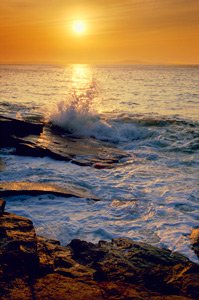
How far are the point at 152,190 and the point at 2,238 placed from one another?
3806 mm

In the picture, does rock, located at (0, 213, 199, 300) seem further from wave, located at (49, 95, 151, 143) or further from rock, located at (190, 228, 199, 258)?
wave, located at (49, 95, 151, 143)

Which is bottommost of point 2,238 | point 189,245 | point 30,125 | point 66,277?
point 189,245

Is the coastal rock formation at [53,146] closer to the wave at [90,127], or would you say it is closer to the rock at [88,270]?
the wave at [90,127]

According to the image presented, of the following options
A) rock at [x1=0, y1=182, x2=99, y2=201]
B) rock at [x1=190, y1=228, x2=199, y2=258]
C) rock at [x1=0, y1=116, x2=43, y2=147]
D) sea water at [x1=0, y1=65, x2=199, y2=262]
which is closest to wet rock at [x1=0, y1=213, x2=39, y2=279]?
sea water at [x1=0, y1=65, x2=199, y2=262]

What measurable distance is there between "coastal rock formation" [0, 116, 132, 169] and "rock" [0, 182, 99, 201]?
76.0 inches

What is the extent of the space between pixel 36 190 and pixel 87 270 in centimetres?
265

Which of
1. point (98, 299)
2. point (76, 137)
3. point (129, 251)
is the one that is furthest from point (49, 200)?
point (76, 137)

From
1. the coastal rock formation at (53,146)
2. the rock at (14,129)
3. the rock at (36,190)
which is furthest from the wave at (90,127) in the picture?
the rock at (36,190)

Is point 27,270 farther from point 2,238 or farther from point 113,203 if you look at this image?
point 113,203

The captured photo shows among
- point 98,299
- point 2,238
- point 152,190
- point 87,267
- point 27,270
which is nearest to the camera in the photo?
point 98,299

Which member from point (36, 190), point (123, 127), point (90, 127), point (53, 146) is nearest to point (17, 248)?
point (36, 190)

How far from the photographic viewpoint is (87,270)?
9.43 feet

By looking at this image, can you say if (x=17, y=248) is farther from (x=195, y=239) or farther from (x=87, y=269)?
(x=195, y=239)

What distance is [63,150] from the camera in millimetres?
8305
